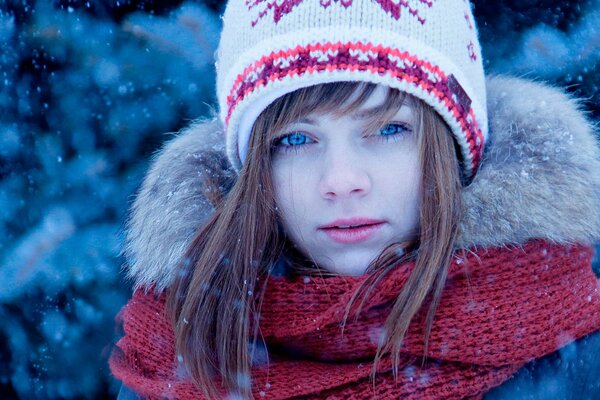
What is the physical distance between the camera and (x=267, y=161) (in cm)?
143

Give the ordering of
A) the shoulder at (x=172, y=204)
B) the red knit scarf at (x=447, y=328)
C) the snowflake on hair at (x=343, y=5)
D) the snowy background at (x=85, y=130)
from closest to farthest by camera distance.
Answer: the red knit scarf at (x=447, y=328) < the snowflake on hair at (x=343, y=5) < the shoulder at (x=172, y=204) < the snowy background at (x=85, y=130)

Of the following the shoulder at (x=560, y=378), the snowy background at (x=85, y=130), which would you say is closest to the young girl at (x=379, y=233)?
the shoulder at (x=560, y=378)

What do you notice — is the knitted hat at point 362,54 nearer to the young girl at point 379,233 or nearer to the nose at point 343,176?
the young girl at point 379,233

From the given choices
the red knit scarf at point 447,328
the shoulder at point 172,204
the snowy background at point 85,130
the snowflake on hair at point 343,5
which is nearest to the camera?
the red knit scarf at point 447,328

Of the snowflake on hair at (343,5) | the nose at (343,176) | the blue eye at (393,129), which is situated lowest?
the nose at (343,176)

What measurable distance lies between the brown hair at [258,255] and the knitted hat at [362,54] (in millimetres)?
35

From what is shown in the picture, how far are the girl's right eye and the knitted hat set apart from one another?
79 millimetres

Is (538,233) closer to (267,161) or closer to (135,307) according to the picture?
(267,161)

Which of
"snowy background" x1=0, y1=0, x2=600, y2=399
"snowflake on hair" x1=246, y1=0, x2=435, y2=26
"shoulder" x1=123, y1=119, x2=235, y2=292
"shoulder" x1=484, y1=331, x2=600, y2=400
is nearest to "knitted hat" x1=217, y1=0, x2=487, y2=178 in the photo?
"snowflake on hair" x1=246, y1=0, x2=435, y2=26

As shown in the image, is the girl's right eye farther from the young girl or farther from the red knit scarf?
the red knit scarf

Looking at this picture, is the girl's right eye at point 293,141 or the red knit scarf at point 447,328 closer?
the red knit scarf at point 447,328

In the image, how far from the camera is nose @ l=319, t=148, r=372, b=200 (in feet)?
4.22

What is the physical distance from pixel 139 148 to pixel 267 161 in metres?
1.00

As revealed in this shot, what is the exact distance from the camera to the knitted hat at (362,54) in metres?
1.31
